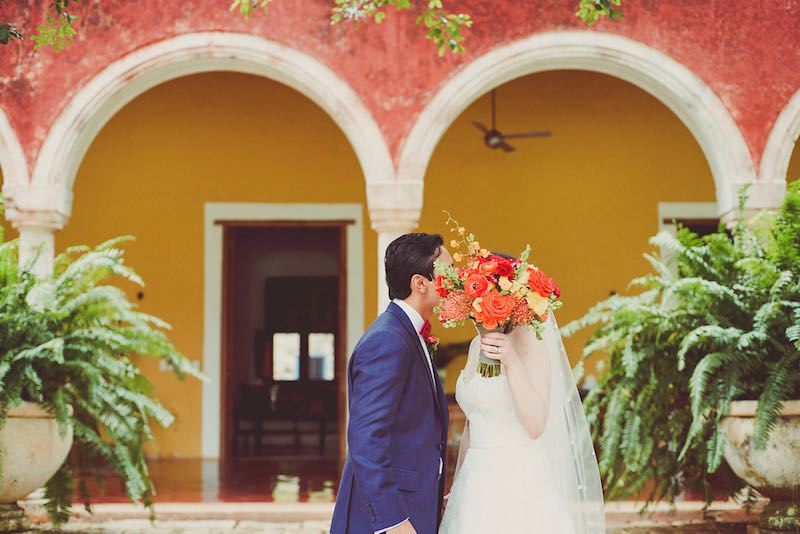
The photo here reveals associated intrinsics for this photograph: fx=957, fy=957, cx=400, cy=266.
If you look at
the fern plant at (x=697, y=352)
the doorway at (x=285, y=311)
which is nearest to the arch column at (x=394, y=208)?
the fern plant at (x=697, y=352)

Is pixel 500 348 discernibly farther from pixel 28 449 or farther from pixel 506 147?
pixel 506 147

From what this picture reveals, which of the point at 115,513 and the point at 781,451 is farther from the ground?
the point at 781,451

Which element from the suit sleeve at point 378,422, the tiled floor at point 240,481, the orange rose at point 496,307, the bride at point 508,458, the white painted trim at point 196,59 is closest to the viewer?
the suit sleeve at point 378,422

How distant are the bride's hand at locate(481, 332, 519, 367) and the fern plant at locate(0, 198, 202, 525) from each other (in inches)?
109

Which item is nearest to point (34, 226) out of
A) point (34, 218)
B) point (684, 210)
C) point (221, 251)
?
point (34, 218)

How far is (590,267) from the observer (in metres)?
10.0

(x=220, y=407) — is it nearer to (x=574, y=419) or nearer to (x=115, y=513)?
(x=115, y=513)

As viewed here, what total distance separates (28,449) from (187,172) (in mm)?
5389

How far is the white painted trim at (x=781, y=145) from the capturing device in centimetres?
693

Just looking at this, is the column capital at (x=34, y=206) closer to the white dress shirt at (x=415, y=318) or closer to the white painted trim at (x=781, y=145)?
the white dress shirt at (x=415, y=318)

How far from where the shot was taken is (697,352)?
542 cm

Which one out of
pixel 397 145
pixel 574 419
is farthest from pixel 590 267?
pixel 574 419

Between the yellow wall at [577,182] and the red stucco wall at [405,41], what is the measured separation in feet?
9.59

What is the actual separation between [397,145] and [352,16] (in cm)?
133
